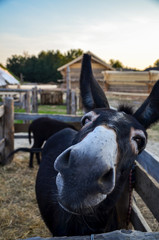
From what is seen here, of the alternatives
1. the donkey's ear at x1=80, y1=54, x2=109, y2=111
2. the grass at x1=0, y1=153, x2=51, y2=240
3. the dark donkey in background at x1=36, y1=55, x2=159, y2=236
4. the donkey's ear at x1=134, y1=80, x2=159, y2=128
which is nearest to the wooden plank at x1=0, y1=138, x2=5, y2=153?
the grass at x1=0, y1=153, x2=51, y2=240

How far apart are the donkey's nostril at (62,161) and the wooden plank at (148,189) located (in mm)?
1096

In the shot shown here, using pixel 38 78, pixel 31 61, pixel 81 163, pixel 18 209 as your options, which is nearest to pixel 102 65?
pixel 18 209

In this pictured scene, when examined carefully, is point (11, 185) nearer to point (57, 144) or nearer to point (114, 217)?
point (57, 144)

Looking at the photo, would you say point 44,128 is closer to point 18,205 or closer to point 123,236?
point 18,205

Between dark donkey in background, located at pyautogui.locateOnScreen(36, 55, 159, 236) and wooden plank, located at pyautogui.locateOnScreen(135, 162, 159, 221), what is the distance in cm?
37

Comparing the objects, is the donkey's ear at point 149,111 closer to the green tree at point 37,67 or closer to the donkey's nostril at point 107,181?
the donkey's nostril at point 107,181

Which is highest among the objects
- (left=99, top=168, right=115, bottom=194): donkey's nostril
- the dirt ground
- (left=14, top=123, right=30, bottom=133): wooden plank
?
(left=99, top=168, right=115, bottom=194): donkey's nostril

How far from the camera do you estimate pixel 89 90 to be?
94.0 inches

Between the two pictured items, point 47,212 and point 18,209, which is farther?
point 18,209

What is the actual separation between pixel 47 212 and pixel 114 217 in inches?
A: 28.5

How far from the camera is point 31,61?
211 ft

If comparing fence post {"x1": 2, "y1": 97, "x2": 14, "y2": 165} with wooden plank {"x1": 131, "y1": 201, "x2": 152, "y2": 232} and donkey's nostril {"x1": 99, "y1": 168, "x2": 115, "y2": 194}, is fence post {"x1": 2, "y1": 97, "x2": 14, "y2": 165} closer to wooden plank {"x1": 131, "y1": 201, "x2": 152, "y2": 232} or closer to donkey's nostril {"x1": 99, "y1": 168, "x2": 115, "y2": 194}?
wooden plank {"x1": 131, "y1": 201, "x2": 152, "y2": 232}

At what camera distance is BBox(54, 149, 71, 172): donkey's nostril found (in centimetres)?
127

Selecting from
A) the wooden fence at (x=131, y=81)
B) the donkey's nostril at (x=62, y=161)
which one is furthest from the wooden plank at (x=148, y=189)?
the wooden fence at (x=131, y=81)
